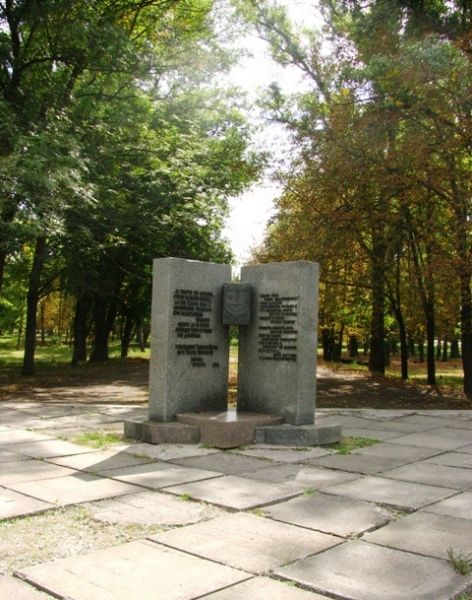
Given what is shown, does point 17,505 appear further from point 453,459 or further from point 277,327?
point 453,459

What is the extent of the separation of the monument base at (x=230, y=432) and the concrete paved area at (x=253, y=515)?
0.24m

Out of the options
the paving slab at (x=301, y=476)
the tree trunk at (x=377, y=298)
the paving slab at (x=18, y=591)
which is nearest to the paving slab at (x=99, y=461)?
the paving slab at (x=301, y=476)

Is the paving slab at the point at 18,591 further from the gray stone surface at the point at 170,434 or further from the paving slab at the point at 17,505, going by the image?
the gray stone surface at the point at 170,434

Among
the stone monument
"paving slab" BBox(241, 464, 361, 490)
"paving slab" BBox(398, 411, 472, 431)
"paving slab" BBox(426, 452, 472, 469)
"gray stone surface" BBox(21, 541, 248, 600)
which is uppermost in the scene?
the stone monument

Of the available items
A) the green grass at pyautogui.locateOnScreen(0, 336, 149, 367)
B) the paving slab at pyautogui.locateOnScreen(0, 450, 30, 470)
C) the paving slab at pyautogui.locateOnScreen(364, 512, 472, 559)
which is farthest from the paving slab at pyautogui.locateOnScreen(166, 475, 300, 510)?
the green grass at pyautogui.locateOnScreen(0, 336, 149, 367)

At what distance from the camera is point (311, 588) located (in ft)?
→ 11.3

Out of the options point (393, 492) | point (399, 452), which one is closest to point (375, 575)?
point (393, 492)

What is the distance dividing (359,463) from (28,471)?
3.51 metres

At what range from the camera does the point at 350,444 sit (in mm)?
8102

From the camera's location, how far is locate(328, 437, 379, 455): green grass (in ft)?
25.2

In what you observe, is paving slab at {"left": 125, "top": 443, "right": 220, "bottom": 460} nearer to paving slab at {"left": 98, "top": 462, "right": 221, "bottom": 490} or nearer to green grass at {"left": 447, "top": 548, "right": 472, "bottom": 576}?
paving slab at {"left": 98, "top": 462, "right": 221, "bottom": 490}

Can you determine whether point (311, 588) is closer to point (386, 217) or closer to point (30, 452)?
point (30, 452)

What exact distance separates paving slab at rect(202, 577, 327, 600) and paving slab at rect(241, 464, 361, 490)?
7.41 ft

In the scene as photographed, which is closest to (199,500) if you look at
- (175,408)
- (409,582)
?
(409,582)
